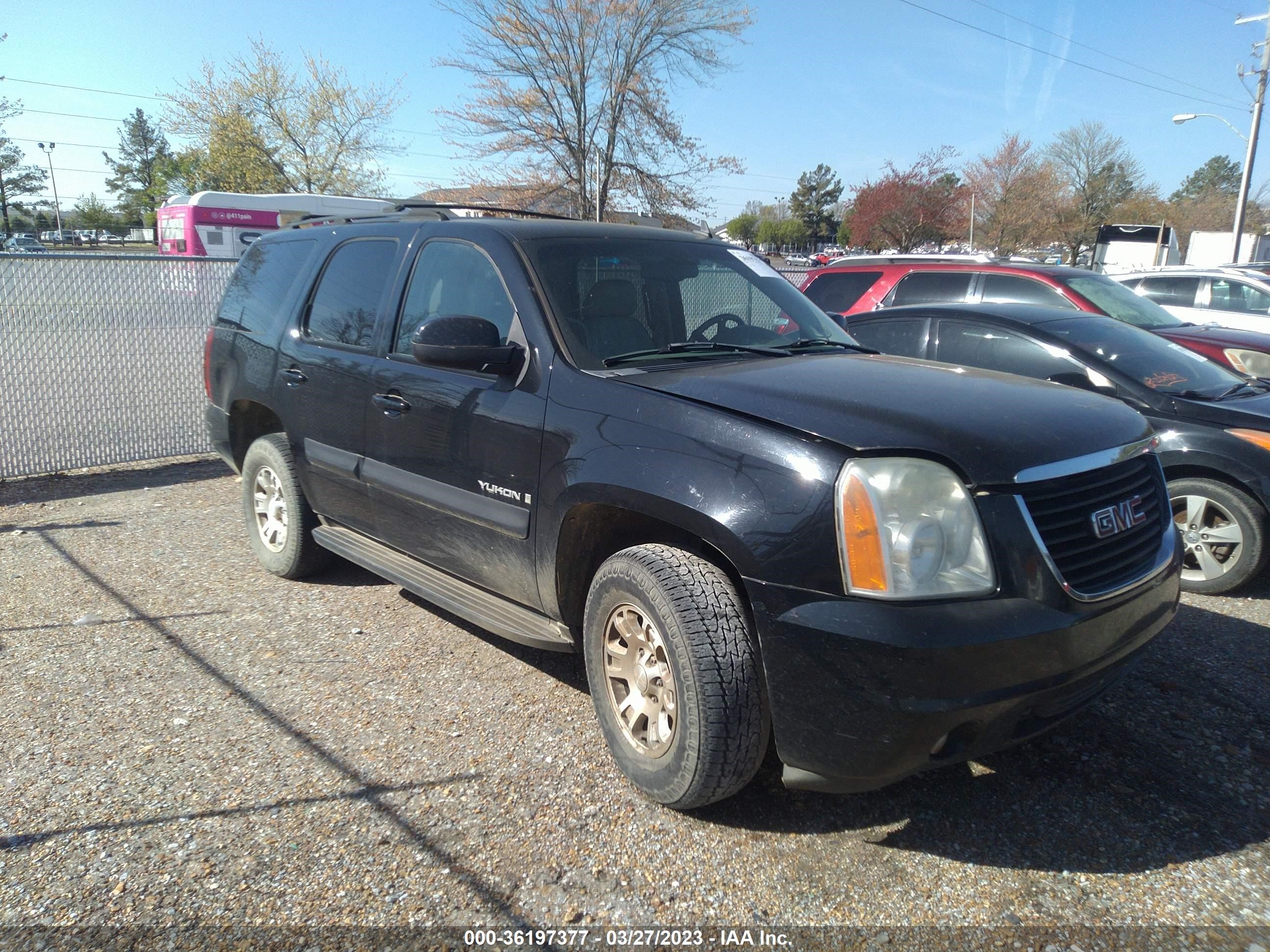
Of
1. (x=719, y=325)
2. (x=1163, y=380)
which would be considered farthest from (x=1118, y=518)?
(x=1163, y=380)

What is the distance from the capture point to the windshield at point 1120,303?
25.3 ft

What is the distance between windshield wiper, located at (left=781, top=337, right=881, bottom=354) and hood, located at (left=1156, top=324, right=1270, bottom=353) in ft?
15.1

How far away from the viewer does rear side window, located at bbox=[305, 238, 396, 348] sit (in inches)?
169

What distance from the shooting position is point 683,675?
8.91ft

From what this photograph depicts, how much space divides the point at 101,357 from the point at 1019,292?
8012 millimetres

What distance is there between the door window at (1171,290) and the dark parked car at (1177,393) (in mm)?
7662

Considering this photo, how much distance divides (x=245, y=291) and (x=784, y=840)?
4.39 meters

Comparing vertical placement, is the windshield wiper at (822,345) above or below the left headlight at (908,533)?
above

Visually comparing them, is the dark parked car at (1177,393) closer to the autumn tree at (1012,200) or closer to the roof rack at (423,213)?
the roof rack at (423,213)

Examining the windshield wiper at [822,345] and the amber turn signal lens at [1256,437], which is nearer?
the windshield wiper at [822,345]

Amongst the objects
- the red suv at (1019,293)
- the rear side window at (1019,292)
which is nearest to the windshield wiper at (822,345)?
the red suv at (1019,293)

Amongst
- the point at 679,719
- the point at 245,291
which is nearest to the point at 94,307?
the point at 245,291

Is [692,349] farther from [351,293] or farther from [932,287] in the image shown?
[932,287]

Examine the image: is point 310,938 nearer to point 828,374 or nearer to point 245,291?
point 828,374
